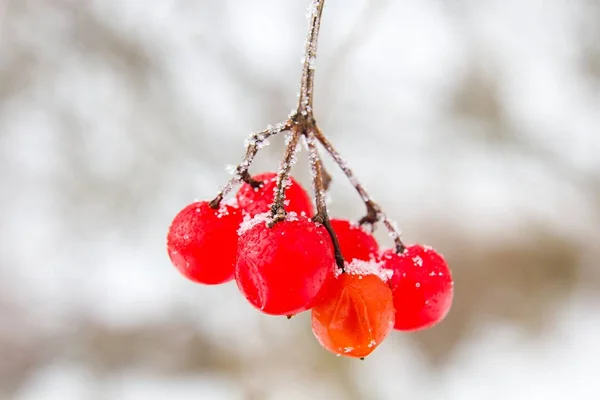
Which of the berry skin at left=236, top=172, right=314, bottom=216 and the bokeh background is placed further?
the bokeh background

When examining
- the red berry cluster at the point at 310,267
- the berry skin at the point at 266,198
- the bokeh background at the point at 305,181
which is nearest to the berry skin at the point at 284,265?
the red berry cluster at the point at 310,267

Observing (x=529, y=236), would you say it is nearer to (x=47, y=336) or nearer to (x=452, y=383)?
(x=452, y=383)

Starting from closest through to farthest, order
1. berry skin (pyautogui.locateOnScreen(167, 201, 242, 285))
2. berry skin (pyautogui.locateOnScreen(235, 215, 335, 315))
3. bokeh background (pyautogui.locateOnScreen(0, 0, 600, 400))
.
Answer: berry skin (pyautogui.locateOnScreen(235, 215, 335, 315)), berry skin (pyautogui.locateOnScreen(167, 201, 242, 285)), bokeh background (pyautogui.locateOnScreen(0, 0, 600, 400))

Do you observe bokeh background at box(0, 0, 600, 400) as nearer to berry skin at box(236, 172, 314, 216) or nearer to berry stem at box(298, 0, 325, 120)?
berry skin at box(236, 172, 314, 216)

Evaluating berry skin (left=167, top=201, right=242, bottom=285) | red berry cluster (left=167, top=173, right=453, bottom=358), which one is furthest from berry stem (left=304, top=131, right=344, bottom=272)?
berry skin (left=167, top=201, right=242, bottom=285)

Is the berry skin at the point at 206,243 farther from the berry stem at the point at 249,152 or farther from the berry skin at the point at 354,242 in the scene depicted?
the berry skin at the point at 354,242

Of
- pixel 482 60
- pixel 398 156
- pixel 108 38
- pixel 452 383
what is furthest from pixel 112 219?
pixel 482 60
